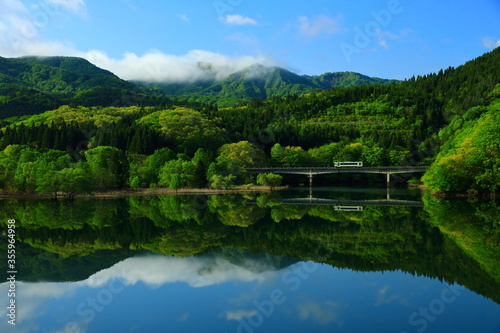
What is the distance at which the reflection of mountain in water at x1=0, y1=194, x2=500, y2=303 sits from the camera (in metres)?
24.4

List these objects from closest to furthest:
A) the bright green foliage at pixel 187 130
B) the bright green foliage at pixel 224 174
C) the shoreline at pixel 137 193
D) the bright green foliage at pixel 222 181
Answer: the shoreline at pixel 137 193 < the bright green foliage at pixel 222 181 < the bright green foliage at pixel 224 174 < the bright green foliage at pixel 187 130

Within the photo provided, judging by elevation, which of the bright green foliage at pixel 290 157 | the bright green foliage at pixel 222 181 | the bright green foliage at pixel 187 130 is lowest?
the bright green foliage at pixel 222 181

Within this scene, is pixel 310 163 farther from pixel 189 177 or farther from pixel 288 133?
pixel 189 177

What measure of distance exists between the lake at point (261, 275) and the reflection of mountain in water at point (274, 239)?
10 centimetres

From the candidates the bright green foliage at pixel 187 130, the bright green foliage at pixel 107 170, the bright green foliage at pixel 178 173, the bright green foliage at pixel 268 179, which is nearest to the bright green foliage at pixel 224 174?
the bright green foliage at pixel 178 173

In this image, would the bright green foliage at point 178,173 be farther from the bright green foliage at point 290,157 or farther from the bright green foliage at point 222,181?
the bright green foliage at point 290,157

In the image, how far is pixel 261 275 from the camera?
23.0 meters

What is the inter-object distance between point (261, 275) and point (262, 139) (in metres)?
124

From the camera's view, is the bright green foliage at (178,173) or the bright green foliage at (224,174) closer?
the bright green foliage at (178,173)

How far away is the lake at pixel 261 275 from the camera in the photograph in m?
16.5

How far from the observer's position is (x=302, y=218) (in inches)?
1828

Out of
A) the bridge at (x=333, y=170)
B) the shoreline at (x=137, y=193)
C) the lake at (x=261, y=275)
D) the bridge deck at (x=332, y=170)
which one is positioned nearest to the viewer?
the lake at (x=261, y=275)

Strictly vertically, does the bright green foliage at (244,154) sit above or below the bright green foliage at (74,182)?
above

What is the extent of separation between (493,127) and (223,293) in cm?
6265
